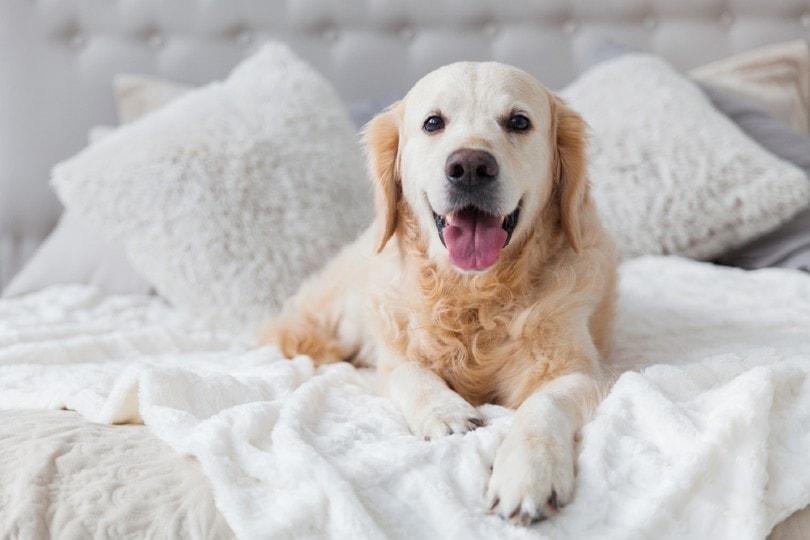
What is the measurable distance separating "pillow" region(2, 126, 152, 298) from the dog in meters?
1.04

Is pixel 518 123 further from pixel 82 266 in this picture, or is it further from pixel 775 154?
pixel 82 266

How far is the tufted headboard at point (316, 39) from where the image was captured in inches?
123

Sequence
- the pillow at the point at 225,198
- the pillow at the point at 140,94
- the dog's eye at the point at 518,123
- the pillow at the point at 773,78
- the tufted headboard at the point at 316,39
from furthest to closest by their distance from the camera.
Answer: the tufted headboard at the point at 316,39, the pillow at the point at 140,94, the pillow at the point at 773,78, the pillow at the point at 225,198, the dog's eye at the point at 518,123

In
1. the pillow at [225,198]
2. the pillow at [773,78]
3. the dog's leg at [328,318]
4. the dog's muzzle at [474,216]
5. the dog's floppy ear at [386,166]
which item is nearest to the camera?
the dog's muzzle at [474,216]

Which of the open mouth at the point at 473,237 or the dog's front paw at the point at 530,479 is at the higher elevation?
the open mouth at the point at 473,237

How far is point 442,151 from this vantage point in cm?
150

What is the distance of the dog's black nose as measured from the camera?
1.41 m

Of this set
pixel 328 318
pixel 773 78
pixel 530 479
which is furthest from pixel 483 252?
pixel 773 78

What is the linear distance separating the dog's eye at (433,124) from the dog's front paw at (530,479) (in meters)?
0.66

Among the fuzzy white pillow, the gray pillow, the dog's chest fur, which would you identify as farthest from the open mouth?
the gray pillow

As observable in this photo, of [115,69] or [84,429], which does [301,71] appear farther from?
[84,429]

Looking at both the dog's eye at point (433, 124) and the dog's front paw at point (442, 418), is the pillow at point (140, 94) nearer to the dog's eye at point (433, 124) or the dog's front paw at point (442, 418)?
the dog's eye at point (433, 124)

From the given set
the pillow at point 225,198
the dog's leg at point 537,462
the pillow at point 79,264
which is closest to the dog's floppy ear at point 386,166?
the dog's leg at point 537,462

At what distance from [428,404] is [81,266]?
158 cm
